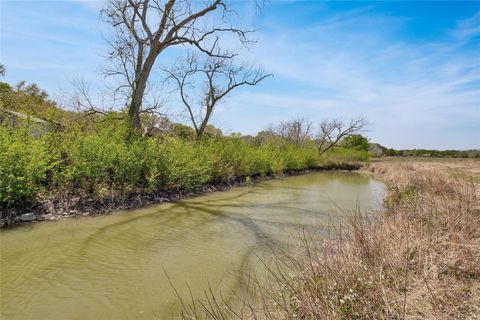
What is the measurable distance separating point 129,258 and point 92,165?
3876 mm

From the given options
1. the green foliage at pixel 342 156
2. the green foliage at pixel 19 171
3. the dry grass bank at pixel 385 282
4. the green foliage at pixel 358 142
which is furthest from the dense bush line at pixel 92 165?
the green foliage at pixel 358 142

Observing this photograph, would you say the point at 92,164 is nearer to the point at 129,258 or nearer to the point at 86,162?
the point at 86,162

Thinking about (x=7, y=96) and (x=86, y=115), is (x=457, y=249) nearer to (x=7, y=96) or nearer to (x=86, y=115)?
(x=86, y=115)

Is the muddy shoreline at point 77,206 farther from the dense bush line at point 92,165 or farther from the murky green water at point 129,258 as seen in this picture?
the murky green water at point 129,258

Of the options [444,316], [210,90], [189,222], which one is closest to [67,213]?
[189,222]

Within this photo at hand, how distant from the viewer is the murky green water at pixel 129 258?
3449 millimetres

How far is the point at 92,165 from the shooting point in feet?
25.7

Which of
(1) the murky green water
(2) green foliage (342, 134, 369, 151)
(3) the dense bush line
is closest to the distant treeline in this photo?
(3) the dense bush line

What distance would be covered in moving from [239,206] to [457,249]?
267 inches

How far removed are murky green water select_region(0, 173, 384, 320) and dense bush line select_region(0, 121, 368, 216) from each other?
96 cm

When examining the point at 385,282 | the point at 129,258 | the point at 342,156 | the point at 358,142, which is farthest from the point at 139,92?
the point at 358,142

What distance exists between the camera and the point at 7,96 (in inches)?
466

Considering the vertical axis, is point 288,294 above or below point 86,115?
below

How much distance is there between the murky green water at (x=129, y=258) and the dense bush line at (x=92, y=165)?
962mm
